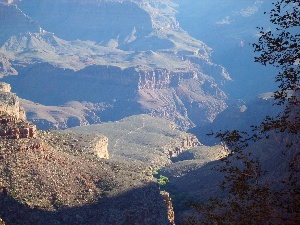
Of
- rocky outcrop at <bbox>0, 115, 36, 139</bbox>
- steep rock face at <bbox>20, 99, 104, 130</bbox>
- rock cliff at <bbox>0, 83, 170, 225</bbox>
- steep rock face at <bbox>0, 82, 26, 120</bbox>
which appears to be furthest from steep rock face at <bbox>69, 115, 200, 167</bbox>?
rocky outcrop at <bbox>0, 115, 36, 139</bbox>

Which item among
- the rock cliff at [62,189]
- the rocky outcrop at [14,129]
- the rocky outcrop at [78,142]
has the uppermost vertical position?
the rocky outcrop at [78,142]

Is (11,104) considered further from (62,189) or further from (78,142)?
(62,189)

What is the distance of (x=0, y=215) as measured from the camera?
29.6 meters

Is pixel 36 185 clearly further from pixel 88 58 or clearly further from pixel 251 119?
pixel 88 58

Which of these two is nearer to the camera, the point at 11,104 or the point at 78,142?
the point at 78,142

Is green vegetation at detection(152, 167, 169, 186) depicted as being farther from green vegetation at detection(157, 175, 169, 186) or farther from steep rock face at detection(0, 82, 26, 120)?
steep rock face at detection(0, 82, 26, 120)

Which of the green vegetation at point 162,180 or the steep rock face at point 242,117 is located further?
the steep rock face at point 242,117

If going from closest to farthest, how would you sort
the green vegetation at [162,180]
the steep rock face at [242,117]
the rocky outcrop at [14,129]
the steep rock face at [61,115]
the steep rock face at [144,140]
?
the rocky outcrop at [14,129], the green vegetation at [162,180], the steep rock face at [144,140], the steep rock face at [242,117], the steep rock face at [61,115]

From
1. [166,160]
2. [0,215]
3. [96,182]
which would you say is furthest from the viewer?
[166,160]

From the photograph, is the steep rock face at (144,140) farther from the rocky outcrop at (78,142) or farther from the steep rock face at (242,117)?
the rocky outcrop at (78,142)

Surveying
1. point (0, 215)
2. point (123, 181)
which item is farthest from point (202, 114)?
point (0, 215)

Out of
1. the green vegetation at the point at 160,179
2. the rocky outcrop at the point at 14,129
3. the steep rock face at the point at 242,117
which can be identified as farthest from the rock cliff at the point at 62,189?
the steep rock face at the point at 242,117

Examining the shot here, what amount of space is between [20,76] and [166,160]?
87.3m

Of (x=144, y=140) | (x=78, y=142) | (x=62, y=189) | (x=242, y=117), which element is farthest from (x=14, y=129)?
(x=242, y=117)
